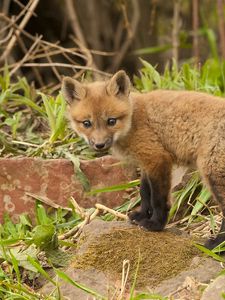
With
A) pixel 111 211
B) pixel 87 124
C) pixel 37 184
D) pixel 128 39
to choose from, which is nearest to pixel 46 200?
A: pixel 37 184

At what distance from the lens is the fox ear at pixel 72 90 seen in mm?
6512

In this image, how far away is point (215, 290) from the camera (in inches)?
197

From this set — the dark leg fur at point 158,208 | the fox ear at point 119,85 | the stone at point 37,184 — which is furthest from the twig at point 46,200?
the fox ear at point 119,85

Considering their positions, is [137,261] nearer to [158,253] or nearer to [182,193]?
[158,253]

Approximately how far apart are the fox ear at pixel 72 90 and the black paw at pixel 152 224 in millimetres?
1212

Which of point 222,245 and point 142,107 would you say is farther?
point 142,107

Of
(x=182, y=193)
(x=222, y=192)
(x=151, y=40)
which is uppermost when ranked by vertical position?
(x=222, y=192)

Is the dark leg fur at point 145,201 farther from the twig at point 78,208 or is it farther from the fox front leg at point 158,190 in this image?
the twig at point 78,208

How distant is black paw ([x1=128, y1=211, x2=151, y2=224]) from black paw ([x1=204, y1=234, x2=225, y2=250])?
0.66 m

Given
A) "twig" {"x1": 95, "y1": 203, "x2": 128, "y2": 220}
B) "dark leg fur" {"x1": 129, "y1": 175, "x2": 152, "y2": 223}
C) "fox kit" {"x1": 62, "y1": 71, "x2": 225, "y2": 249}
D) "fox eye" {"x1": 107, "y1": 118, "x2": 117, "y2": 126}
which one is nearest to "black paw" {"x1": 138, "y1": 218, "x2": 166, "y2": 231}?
"fox kit" {"x1": 62, "y1": 71, "x2": 225, "y2": 249}

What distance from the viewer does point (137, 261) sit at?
5605 mm

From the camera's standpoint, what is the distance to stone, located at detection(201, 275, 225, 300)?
16.2 ft

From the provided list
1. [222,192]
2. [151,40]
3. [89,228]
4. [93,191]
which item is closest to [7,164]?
[93,191]

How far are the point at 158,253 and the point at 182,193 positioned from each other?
3.59ft
